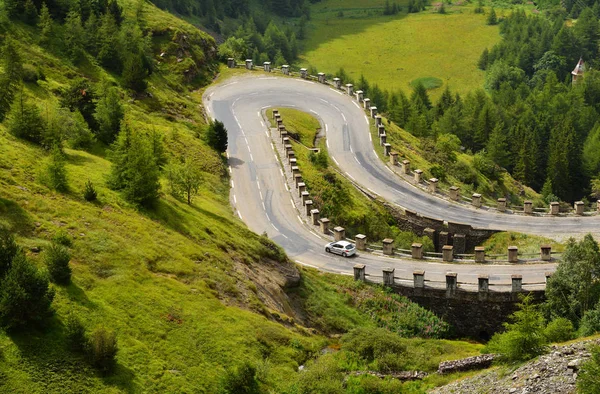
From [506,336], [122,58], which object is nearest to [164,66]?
[122,58]

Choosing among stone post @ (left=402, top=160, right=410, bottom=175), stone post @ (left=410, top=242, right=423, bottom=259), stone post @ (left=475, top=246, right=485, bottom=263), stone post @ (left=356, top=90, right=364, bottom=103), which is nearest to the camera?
stone post @ (left=475, top=246, right=485, bottom=263)

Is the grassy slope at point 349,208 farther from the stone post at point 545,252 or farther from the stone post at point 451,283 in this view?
the stone post at point 451,283

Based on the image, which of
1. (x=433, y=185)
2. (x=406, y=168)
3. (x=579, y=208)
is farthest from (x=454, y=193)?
(x=579, y=208)

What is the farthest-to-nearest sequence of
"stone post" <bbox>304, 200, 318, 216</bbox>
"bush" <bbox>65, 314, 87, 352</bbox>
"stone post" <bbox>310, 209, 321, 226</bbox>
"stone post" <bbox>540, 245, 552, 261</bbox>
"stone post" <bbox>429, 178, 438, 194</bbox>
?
"stone post" <bbox>429, 178, 438, 194</bbox> → "stone post" <bbox>304, 200, 318, 216</bbox> → "stone post" <bbox>310, 209, 321, 226</bbox> → "stone post" <bbox>540, 245, 552, 261</bbox> → "bush" <bbox>65, 314, 87, 352</bbox>

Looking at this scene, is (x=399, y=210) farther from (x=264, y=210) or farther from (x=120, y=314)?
(x=120, y=314)

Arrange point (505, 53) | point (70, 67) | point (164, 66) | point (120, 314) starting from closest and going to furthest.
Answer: point (120, 314) → point (70, 67) → point (164, 66) → point (505, 53)

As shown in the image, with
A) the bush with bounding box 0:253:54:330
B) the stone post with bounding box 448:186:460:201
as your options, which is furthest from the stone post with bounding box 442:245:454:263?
the bush with bounding box 0:253:54:330

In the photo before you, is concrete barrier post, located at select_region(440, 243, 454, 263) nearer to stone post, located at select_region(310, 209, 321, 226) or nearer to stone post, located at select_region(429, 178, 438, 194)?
stone post, located at select_region(310, 209, 321, 226)
